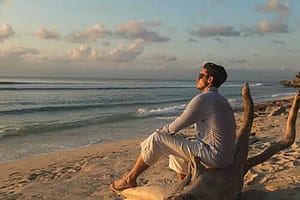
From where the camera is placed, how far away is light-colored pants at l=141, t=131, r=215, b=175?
4.45 meters

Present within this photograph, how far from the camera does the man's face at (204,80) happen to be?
4.56 metres

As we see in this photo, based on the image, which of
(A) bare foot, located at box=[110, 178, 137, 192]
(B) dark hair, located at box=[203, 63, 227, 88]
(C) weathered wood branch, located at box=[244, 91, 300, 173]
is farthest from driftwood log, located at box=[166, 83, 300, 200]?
(B) dark hair, located at box=[203, 63, 227, 88]

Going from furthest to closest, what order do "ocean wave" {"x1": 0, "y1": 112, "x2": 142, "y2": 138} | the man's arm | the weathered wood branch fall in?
"ocean wave" {"x1": 0, "y1": 112, "x2": 142, "y2": 138}
the weathered wood branch
the man's arm

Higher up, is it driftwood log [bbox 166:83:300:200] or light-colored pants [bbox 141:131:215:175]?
light-colored pants [bbox 141:131:215:175]

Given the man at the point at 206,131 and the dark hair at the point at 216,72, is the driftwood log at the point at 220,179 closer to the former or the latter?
the man at the point at 206,131

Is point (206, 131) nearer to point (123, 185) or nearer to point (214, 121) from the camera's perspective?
point (214, 121)

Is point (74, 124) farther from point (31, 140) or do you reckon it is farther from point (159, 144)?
point (159, 144)

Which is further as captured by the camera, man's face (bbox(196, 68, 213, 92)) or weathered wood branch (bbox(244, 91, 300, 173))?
weathered wood branch (bbox(244, 91, 300, 173))

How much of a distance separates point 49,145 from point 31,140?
132 cm

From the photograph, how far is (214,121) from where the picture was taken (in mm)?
4426

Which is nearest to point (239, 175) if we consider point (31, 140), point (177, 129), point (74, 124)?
point (177, 129)

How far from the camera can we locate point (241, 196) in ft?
16.6

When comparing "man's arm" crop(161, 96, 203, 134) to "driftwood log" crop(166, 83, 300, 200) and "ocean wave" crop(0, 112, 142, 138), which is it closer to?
"driftwood log" crop(166, 83, 300, 200)

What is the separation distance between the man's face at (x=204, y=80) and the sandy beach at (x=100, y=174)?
4.32 ft
